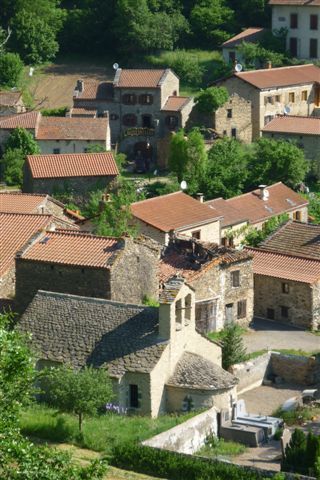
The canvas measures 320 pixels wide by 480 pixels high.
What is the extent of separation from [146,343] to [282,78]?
43.1 m

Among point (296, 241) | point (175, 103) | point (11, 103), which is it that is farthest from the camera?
point (11, 103)

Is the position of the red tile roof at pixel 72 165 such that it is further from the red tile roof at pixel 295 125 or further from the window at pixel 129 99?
the red tile roof at pixel 295 125

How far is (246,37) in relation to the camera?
299ft

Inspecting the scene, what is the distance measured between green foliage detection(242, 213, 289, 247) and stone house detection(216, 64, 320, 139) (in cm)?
1676

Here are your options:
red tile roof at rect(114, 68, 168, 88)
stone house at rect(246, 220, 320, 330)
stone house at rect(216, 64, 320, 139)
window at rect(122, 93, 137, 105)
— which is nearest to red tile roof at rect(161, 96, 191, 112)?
red tile roof at rect(114, 68, 168, 88)

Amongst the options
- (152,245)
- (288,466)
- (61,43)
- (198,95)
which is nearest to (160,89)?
(198,95)

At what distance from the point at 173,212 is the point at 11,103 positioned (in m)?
23.7

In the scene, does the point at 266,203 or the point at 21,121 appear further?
the point at 21,121

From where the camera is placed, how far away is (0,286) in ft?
161

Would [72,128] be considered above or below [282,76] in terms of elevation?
below

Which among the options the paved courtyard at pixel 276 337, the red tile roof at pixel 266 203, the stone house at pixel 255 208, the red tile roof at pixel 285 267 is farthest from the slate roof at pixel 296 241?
the paved courtyard at pixel 276 337

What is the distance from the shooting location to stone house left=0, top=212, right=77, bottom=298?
A: 49312mm

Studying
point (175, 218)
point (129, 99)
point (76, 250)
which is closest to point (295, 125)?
point (129, 99)

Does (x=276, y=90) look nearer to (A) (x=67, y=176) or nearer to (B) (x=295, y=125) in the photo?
(B) (x=295, y=125)
